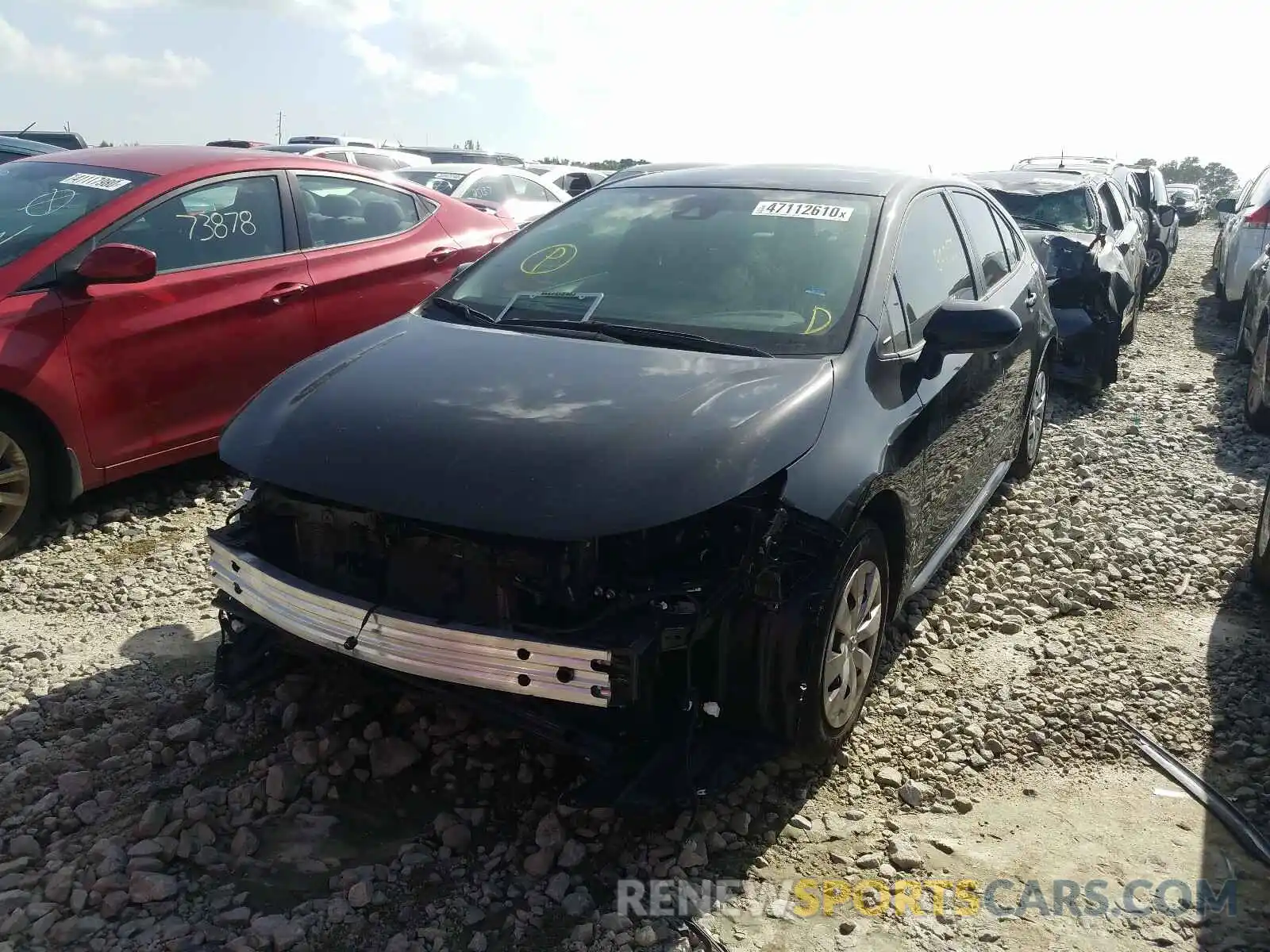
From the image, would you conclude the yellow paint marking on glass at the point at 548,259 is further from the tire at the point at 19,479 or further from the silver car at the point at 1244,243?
the silver car at the point at 1244,243

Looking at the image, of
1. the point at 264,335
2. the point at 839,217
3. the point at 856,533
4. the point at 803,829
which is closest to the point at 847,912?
the point at 803,829

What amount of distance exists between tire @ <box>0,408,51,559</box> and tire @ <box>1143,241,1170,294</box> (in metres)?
12.7

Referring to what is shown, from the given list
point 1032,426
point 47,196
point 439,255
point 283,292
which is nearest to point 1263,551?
point 1032,426

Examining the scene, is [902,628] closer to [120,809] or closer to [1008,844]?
[1008,844]

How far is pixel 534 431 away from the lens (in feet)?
9.13

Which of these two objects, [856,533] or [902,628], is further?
[902,628]

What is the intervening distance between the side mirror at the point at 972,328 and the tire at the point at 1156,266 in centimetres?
1118

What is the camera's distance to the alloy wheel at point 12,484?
175 inches

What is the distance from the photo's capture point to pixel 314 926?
8.26 ft

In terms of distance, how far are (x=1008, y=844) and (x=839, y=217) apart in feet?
7.02

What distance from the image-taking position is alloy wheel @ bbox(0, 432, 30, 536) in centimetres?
445

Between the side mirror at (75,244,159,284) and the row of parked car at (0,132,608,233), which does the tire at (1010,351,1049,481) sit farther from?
the row of parked car at (0,132,608,233)

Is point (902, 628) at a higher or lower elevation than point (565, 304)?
lower

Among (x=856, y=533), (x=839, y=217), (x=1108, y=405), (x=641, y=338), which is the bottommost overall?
(x=1108, y=405)
